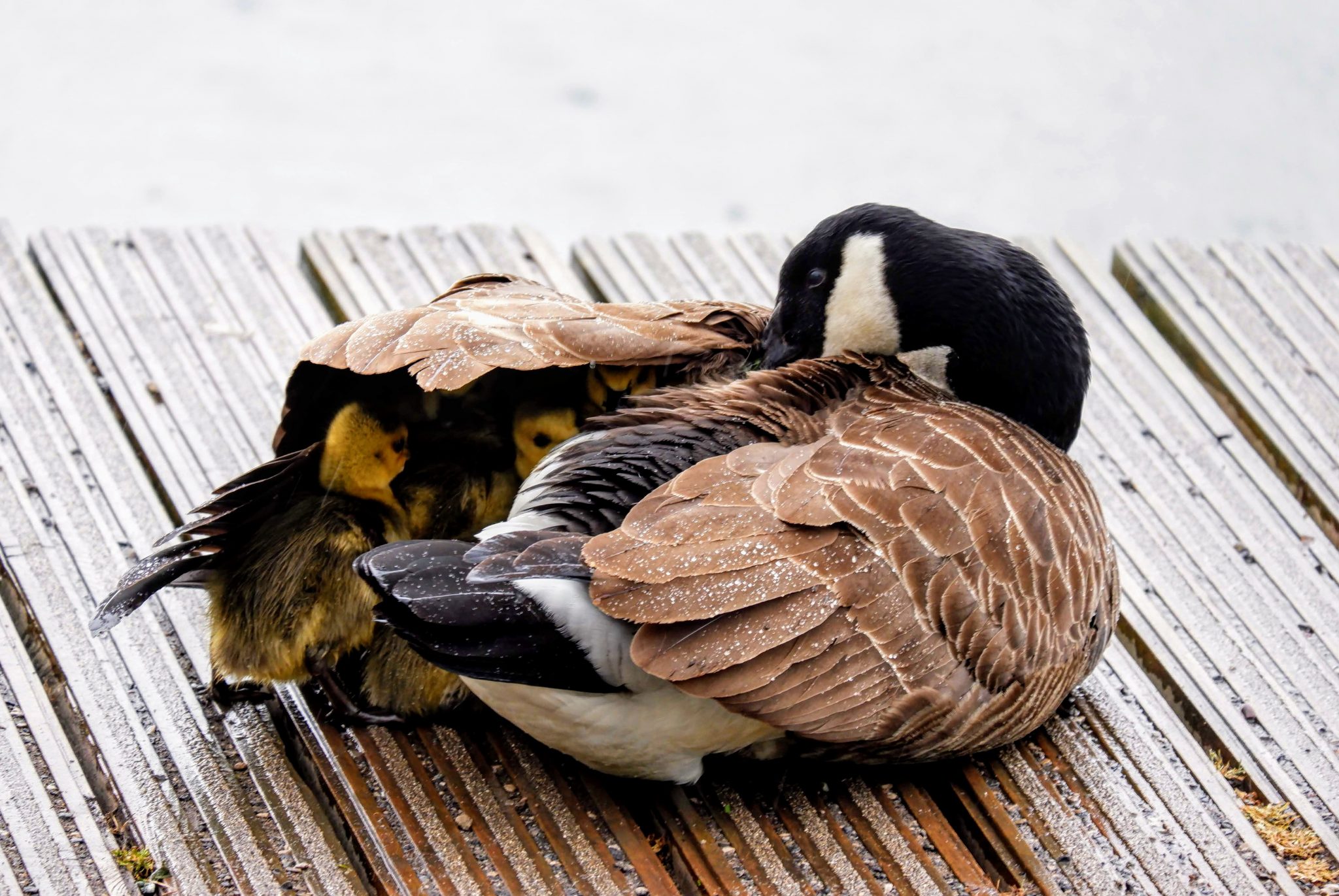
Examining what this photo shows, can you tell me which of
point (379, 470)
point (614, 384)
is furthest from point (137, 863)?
point (614, 384)

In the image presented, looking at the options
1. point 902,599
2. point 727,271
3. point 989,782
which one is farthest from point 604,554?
point 727,271

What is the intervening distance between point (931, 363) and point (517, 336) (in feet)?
2.65

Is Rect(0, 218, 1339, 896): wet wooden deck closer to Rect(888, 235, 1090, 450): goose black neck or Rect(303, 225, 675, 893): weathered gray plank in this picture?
Rect(303, 225, 675, 893): weathered gray plank

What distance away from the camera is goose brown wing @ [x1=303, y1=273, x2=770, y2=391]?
244cm

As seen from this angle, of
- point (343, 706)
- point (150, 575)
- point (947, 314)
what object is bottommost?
point (343, 706)

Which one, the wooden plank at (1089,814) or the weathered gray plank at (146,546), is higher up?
the wooden plank at (1089,814)

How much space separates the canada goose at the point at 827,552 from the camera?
221 centimetres

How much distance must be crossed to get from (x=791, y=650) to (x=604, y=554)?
314mm

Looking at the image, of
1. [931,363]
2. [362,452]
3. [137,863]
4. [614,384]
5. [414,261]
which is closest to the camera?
[137,863]

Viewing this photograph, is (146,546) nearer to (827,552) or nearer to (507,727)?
(507,727)

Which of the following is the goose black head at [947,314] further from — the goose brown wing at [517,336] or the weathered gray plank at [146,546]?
the weathered gray plank at [146,546]

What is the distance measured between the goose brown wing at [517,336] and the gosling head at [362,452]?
11cm

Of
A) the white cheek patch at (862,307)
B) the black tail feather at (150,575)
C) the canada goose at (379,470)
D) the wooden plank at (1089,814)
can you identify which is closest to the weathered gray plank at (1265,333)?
the wooden plank at (1089,814)

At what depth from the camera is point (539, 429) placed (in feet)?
8.84
